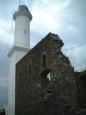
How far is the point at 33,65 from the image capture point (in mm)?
14508

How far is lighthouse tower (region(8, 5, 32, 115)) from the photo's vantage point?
781 inches

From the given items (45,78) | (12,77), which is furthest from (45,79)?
(12,77)

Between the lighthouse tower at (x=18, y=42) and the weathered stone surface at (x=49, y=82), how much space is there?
12.7 ft

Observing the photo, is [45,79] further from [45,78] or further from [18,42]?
[18,42]

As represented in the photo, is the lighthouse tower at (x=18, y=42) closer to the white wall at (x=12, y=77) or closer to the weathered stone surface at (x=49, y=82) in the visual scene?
the white wall at (x=12, y=77)

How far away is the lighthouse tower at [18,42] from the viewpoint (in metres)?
19.8

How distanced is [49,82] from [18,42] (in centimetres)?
911

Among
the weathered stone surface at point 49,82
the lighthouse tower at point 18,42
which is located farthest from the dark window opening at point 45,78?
the lighthouse tower at point 18,42

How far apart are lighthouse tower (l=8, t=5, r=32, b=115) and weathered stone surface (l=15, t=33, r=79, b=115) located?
3875 mm

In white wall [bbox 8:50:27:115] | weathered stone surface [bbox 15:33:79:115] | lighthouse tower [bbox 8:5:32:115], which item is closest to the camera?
weathered stone surface [bbox 15:33:79:115]

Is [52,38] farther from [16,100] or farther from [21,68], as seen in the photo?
[16,100]

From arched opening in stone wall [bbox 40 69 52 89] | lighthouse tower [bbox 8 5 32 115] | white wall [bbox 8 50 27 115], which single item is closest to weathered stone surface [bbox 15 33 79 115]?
arched opening in stone wall [bbox 40 69 52 89]

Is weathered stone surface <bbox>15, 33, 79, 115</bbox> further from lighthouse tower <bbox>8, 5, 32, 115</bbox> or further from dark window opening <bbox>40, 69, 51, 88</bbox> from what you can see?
lighthouse tower <bbox>8, 5, 32, 115</bbox>

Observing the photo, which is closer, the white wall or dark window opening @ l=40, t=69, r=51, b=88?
dark window opening @ l=40, t=69, r=51, b=88
